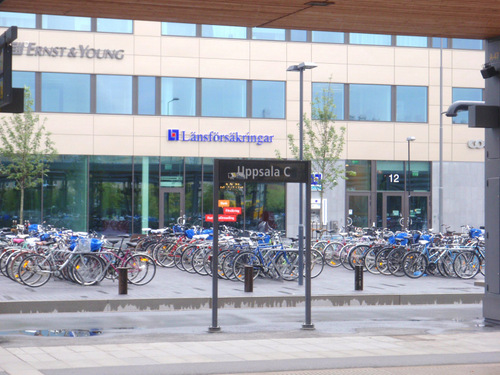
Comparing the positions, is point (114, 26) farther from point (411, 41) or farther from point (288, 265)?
point (288, 265)

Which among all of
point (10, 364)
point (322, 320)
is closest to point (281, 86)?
point (322, 320)

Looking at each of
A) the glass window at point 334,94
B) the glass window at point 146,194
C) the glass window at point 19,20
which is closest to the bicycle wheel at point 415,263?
the glass window at point 146,194

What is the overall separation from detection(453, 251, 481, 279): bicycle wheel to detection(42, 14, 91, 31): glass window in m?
20.8

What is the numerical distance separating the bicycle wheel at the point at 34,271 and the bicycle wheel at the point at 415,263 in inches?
350

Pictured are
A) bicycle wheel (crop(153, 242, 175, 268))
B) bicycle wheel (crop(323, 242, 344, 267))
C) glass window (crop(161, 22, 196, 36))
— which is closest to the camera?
bicycle wheel (crop(153, 242, 175, 268))

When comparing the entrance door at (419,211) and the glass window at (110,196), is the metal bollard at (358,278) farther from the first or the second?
the entrance door at (419,211)

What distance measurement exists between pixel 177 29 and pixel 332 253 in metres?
16.5

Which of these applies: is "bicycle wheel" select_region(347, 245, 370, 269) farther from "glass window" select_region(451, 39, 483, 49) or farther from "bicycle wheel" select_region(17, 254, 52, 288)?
"glass window" select_region(451, 39, 483, 49)

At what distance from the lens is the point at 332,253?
2473cm

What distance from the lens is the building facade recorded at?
3622 cm

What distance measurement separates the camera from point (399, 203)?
4116 cm

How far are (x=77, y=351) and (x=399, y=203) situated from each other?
32552mm

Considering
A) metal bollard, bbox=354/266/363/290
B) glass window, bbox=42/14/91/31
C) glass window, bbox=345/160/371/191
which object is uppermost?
glass window, bbox=42/14/91/31

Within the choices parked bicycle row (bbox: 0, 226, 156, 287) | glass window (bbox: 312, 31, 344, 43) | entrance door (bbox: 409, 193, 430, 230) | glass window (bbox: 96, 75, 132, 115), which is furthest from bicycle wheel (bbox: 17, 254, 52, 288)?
entrance door (bbox: 409, 193, 430, 230)
